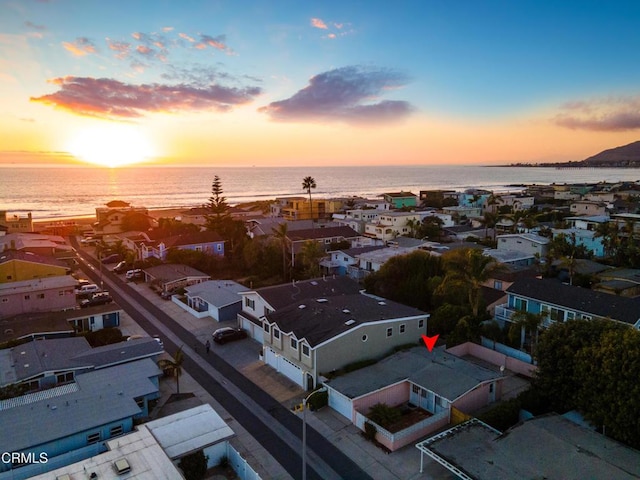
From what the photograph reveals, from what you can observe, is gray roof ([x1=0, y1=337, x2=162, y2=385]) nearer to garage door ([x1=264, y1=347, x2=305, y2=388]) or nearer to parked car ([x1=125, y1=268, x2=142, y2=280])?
garage door ([x1=264, y1=347, x2=305, y2=388])

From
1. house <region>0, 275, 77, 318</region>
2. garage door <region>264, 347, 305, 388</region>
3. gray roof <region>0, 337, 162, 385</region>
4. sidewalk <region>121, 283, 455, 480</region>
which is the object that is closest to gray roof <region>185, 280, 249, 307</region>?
sidewalk <region>121, 283, 455, 480</region>

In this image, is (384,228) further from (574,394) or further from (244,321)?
(574,394)

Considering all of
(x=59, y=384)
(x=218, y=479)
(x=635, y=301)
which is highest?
(x=635, y=301)

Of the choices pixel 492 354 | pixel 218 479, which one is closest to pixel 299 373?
pixel 218 479

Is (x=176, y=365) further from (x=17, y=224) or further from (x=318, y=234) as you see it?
(x=17, y=224)

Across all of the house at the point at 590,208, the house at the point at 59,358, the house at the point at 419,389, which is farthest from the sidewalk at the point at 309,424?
the house at the point at 590,208
